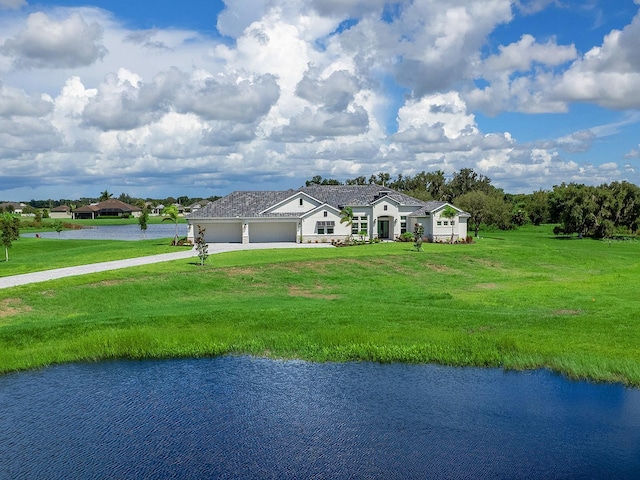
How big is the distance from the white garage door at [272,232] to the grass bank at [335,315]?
17.8 meters

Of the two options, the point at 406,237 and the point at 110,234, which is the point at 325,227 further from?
the point at 110,234

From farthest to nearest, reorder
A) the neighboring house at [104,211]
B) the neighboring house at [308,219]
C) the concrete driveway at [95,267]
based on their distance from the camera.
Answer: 1. the neighboring house at [104,211]
2. the neighboring house at [308,219]
3. the concrete driveway at [95,267]

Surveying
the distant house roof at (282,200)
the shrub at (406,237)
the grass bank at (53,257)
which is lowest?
the grass bank at (53,257)

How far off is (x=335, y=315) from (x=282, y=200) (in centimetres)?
3734

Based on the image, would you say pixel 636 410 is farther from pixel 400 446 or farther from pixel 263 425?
pixel 263 425

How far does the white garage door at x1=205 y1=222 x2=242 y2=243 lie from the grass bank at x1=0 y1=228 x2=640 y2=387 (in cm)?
1775

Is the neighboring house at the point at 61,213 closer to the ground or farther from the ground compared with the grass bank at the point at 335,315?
farther from the ground

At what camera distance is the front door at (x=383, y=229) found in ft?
213

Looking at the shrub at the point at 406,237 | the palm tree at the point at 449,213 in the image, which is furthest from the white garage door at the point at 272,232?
the palm tree at the point at 449,213

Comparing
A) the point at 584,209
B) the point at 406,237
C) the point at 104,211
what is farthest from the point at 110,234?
the point at 104,211

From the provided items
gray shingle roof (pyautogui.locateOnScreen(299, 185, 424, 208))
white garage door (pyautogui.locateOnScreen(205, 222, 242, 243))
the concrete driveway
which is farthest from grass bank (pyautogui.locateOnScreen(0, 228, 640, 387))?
gray shingle roof (pyautogui.locateOnScreen(299, 185, 424, 208))

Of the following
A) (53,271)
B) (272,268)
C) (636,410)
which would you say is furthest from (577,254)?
(53,271)

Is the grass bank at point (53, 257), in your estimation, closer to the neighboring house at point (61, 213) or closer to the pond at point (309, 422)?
the pond at point (309, 422)

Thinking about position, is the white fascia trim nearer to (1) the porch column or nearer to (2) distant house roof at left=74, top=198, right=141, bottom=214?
(1) the porch column
